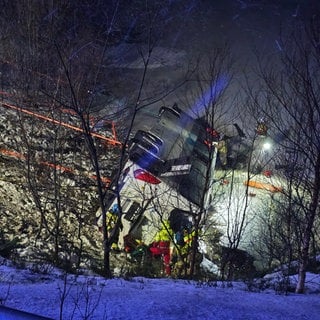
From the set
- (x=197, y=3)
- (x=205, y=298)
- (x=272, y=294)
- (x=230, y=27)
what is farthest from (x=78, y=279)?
(x=197, y=3)

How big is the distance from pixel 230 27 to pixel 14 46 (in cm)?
1731

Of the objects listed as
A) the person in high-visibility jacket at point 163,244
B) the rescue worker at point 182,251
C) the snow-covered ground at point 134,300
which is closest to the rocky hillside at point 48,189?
the person in high-visibility jacket at point 163,244

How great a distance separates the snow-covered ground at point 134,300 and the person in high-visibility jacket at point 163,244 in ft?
14.8

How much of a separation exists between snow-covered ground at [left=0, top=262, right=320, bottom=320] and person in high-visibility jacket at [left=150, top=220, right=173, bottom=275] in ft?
14.8

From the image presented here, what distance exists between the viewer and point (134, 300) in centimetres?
461

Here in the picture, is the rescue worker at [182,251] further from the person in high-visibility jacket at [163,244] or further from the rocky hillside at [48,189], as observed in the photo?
the rocky hillside at [48,189]

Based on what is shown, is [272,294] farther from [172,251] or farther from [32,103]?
[32,103]

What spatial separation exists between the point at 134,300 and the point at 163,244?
248 inches

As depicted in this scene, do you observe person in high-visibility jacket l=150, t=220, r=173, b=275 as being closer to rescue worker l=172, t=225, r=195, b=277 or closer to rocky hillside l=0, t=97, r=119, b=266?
rescue worker l=172, t=225, r=195, b=277

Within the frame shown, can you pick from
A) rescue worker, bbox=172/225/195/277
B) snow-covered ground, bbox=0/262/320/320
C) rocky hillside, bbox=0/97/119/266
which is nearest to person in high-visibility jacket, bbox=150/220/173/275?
rescue worker, bbox=172/225/195/277

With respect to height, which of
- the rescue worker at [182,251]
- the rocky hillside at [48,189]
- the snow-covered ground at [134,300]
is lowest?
the snow-covered ground at [134,300]

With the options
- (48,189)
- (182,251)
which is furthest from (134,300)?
(48,189)

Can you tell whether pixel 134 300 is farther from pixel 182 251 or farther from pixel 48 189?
pixel 48 189

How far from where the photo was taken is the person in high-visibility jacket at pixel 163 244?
10.6 metres
